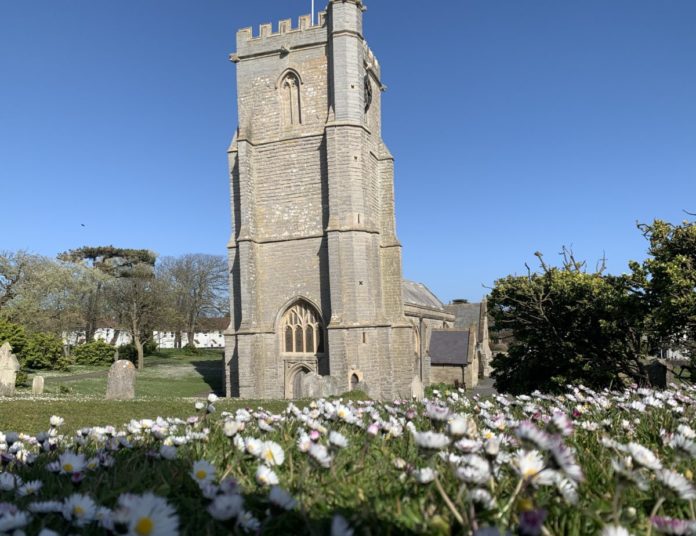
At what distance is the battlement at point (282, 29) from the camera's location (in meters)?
24.3

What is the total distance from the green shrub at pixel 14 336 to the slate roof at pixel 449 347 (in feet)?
82.7

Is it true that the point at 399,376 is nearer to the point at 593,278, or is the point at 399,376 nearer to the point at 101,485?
the point at 593,278

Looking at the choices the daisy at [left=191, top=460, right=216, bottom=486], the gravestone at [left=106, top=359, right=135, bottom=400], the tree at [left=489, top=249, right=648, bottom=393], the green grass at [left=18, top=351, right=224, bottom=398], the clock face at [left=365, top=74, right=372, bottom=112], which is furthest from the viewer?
the clock face at [left=365, top=74, right=372, bottom=112]

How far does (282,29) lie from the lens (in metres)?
24.7

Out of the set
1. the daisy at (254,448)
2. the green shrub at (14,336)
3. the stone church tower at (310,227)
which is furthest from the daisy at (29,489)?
the green shrub at (14,336)

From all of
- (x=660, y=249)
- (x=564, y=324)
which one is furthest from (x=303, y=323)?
(x=660, y=249)

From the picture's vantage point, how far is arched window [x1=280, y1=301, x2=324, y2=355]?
77.0 feet

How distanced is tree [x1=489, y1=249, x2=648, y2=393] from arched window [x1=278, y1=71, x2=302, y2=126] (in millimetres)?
12450

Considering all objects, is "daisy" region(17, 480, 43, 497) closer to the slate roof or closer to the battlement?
the battlement

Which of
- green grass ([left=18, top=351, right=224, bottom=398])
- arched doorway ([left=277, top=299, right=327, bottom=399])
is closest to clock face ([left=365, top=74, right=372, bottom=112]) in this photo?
arched doorway ([left=277, top=299, right=327, bottom=399])

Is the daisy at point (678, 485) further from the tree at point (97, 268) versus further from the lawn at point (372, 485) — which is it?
the tree at point (97, 268)

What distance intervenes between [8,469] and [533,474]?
310 centimetres

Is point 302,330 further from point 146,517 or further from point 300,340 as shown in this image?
point 146,517

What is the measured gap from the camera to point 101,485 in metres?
2.75
